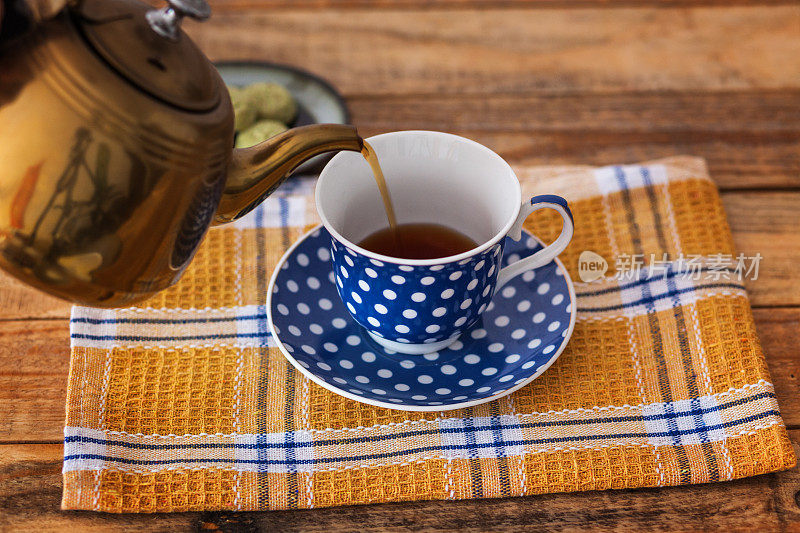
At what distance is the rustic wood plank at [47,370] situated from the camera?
0.67 meters

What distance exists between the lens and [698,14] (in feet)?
3.94

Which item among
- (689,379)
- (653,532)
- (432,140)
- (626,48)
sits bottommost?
(653,532)

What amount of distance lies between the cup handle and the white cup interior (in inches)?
0.6

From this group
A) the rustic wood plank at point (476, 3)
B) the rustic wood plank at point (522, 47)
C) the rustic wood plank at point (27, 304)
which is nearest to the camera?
the rustic wood plank at point (27, 304)

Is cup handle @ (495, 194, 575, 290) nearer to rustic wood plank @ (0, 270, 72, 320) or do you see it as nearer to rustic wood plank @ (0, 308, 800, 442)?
rustic wood plank @ (0, 308, 800, 442)

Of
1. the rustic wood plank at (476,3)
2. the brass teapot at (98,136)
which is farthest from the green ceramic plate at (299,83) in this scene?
the brass teapot at (98,136)

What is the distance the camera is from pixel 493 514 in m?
0.61

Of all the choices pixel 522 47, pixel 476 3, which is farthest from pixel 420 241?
pixel 476 3

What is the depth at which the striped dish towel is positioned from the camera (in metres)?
0.62

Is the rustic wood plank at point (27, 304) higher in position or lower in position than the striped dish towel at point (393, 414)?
higher

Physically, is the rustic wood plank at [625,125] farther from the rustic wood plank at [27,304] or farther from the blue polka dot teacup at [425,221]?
the rustic wood plank at [27,304]

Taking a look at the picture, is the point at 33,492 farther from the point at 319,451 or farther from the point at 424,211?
the point at 424,211

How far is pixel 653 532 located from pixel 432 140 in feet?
1.28

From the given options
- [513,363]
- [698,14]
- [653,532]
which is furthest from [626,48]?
[653,532]
